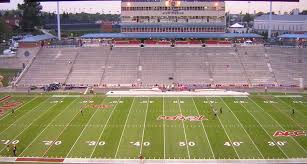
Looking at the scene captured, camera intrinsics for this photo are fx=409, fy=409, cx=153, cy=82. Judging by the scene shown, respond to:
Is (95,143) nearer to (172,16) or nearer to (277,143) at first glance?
(277,143)

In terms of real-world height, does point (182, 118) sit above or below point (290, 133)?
above

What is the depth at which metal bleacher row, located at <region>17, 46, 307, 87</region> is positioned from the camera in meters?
53.2

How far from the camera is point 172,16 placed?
2734 inches

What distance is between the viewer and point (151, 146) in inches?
1112

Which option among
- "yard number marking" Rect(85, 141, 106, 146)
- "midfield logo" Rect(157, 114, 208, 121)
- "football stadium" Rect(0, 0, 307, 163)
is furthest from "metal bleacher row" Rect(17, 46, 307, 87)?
"yard number marking" Rect(85, 141, 106, 146)

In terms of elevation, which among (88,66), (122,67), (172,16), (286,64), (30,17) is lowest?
(122,67)

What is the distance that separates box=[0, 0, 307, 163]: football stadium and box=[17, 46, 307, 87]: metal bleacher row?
5.4 inches

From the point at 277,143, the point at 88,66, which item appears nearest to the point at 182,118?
the point at 277,143

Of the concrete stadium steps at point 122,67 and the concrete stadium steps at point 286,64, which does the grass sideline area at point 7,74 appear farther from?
the concrete stadium steps at point 286,64

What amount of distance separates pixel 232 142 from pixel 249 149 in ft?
5.54

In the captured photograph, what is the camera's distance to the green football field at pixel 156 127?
89.4ft

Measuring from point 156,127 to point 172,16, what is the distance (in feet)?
130

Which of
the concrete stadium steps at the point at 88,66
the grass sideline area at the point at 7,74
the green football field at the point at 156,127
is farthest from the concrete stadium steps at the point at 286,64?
the grass sideline area at the point at 7,74

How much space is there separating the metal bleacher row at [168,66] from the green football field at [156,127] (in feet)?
27.0
